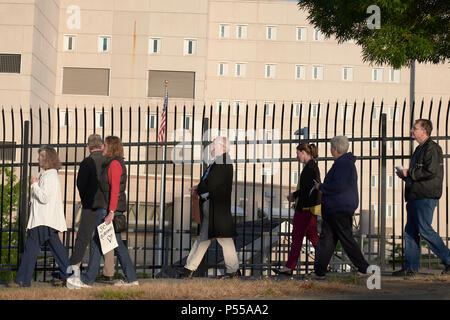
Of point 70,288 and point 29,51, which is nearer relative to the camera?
point 70,288

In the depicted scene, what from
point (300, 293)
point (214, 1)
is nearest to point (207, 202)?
point (300, 293)

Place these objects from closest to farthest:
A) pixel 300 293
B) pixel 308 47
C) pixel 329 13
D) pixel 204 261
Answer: pixel 300 293 < pixel 204 261 < pixel 329 13 < pixel 308 47

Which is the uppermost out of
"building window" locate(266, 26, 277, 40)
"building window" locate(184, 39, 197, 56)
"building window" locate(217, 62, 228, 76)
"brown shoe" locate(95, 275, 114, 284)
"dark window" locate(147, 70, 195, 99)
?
"building window" locate(266, 26, 277, 40)

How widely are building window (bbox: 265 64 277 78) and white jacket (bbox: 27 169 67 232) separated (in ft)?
148

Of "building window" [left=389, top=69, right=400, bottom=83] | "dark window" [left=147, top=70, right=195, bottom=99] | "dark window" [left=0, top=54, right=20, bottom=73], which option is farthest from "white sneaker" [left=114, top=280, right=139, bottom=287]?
"building window" [left=389, top=69, right=400, bottom=83]

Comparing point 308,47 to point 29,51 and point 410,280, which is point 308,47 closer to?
point 29,51

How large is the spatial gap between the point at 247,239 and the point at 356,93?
37.3 meters

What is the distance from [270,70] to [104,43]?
13.3 m

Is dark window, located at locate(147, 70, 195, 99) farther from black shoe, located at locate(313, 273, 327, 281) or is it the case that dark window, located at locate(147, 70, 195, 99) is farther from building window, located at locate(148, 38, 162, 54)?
black shoe, located at locate(313, 273, 327, 281)

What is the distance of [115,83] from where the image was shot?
48.9m

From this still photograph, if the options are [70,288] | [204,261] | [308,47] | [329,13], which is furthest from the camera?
[308,47]

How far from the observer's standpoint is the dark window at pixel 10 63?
1740 inches

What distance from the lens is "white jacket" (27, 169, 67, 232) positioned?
786 centimetres

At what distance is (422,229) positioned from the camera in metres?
8.27
